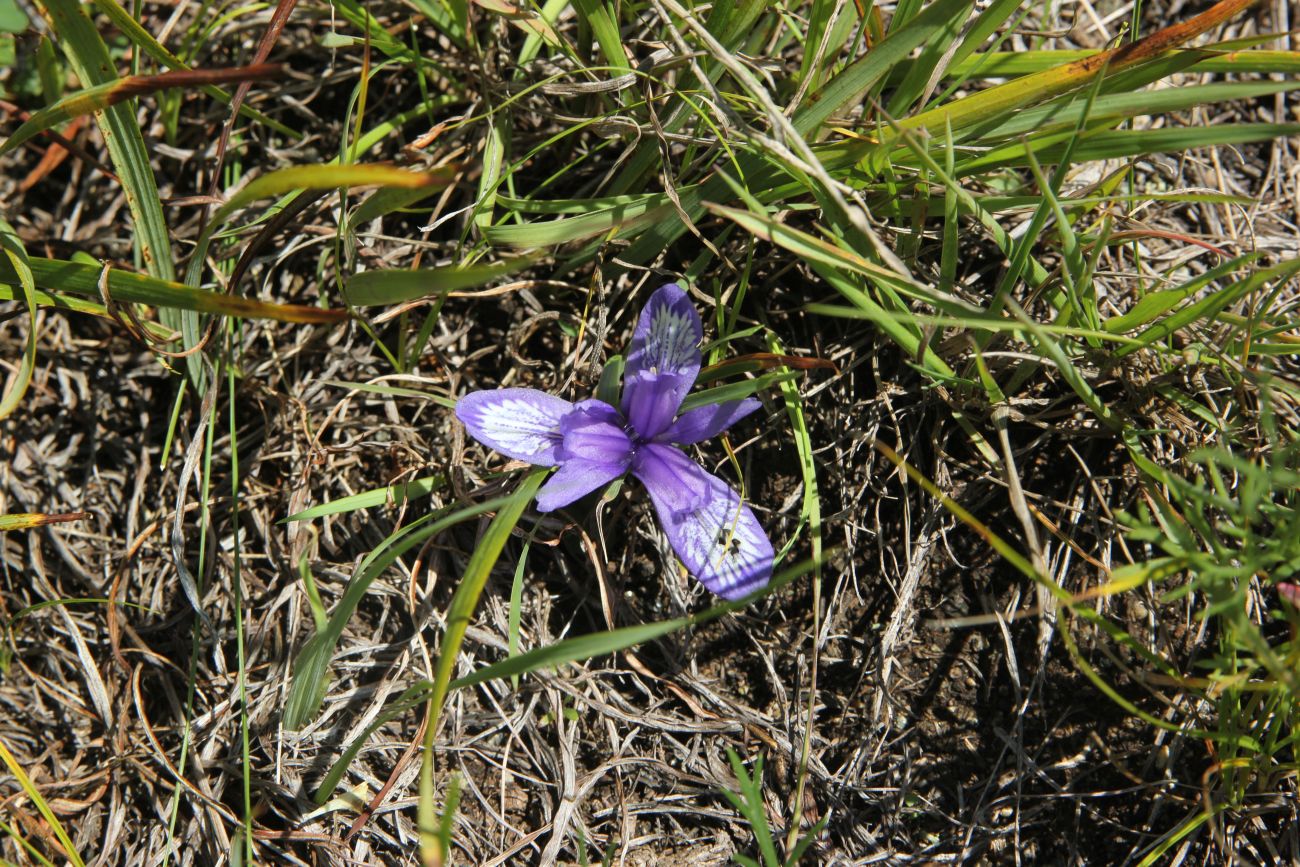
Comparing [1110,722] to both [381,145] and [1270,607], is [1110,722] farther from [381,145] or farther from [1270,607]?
[381,145]

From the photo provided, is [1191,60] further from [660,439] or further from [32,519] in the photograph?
[32,519]

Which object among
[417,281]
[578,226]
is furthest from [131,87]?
[578,226]

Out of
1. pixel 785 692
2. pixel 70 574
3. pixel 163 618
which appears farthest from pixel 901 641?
pixel 70 574

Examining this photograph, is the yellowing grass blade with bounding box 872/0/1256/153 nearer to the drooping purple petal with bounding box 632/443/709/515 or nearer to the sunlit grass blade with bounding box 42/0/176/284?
the drooping purple petal with bounding box 632/443/709/515

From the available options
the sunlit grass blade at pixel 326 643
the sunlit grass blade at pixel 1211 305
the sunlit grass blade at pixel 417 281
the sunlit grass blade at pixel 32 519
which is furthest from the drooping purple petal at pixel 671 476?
the sunlit grass blade at pixel 32 519

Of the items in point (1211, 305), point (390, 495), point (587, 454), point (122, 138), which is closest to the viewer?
point (1211, 305)

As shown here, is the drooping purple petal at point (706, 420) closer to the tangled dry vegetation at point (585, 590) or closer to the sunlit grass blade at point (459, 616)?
the tangled dry vegetation at point (585, 590)

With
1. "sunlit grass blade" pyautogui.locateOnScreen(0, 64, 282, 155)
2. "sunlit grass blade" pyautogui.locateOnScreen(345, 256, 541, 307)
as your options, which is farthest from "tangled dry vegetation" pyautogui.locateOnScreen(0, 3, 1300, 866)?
"sunlit grass blade" pyautogui.locateOnScreen(0, 64, 282, 155)

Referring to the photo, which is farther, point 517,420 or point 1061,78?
point 517,420
